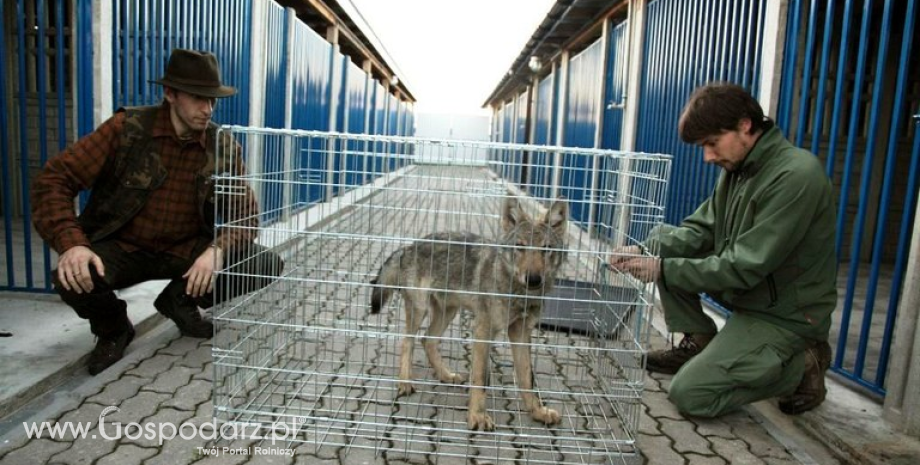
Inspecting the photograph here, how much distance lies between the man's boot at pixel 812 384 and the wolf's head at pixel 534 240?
1692 mm

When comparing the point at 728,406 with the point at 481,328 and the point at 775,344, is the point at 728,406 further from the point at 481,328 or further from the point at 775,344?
the point at 481,328

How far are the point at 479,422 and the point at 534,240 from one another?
100 cm

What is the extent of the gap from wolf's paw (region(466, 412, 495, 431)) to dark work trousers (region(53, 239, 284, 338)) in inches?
54.2

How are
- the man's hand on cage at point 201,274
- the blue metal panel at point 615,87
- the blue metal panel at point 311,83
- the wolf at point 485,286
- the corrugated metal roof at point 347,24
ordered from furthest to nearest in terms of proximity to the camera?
the corrugated metal roof at point 347,24 → the blue metal panel at point 311,83 → the blue metal panel at point 615,87 → the man's hand on cage at point 201,274 → the wolf at point 485,286

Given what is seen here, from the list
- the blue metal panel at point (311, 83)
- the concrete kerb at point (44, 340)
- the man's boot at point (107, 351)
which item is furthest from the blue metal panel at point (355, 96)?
the man's boot at point (107, 351)

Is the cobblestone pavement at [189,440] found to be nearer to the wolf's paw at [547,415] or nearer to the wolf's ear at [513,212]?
the wolf's paw at [547,415]

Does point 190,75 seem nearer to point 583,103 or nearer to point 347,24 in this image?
point 583,103

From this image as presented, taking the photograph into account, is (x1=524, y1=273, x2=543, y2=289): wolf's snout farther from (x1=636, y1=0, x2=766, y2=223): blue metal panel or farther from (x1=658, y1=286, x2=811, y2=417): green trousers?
(x1=636, y1=0, x2=766, y2=223): blue metal panel

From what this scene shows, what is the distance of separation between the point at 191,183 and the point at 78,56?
1.53 metres

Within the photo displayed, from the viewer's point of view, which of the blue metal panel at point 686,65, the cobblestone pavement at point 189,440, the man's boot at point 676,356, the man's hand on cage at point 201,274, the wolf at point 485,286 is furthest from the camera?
the blue metal panel at point 686,65

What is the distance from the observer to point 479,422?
3424 mm

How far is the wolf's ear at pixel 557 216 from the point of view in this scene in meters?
3.31

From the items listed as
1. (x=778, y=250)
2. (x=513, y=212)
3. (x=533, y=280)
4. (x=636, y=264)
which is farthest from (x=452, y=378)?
(x=778, y=250)

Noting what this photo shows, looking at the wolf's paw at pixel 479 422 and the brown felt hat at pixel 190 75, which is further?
the brown felt hat at pixel 190 75
